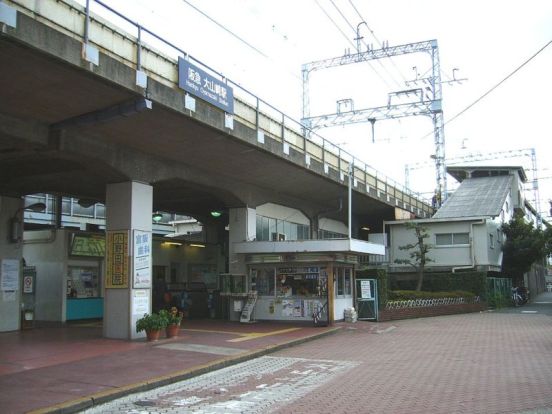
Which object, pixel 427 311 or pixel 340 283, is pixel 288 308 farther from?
pixel 427 311

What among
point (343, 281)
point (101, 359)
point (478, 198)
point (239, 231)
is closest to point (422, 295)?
point (343, 281)

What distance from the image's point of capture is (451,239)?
37.3 meters

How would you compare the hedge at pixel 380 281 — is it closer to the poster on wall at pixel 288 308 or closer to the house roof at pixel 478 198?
the poster on wall at pixel 288 308

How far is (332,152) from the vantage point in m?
26.0

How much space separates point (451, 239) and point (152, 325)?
26168mm

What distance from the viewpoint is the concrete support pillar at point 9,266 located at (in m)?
18.6

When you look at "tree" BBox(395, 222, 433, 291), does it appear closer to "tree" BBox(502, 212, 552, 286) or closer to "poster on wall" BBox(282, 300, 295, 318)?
"tree" BBox(502, 212, 552, 286)

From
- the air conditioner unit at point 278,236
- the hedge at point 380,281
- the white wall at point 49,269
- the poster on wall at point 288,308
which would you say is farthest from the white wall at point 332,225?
the white wall at point 49,269

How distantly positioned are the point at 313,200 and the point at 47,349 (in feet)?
57.7

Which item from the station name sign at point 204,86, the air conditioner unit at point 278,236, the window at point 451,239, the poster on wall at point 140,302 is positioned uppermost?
the station name sign at point 204,86

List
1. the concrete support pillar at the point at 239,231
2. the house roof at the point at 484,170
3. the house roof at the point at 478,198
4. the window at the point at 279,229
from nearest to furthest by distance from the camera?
the concrete support pillar at the point at 239,231
the window at the point at 279,229
the house roof at the point at 478,198
the house roof at the point at 484,170

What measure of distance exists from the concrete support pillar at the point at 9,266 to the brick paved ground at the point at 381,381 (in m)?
9.59

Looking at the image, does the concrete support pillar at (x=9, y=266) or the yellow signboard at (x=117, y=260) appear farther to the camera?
A: the concrete support pillar at (x=9, y=266)

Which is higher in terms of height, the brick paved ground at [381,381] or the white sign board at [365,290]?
the white sign board at [365,290]
